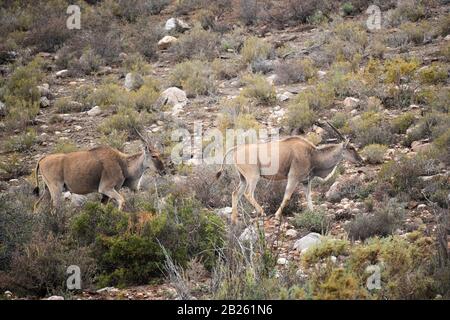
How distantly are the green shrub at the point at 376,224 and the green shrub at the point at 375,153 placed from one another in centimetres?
265

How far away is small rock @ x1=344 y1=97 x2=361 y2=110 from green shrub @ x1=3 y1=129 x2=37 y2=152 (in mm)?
7223

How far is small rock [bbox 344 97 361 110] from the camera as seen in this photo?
1507 centimetres

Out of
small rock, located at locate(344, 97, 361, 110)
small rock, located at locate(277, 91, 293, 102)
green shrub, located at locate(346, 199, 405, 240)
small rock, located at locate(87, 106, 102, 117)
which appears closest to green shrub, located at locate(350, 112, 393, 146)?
small rock, located at locate(344, 97, 361, 110)

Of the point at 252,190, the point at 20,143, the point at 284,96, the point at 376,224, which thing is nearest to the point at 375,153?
the point at 252,190

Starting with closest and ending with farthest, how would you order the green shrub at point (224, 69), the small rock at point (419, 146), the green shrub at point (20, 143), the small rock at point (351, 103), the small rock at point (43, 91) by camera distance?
1. the small rock at point (419, 146)
2. the small rock at point (351, 103)
3. the green shrub at point (20, 143)
4. the small rock at point (43, 91)
5. the green shrub at point (224, 69)

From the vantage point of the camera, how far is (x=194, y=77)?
17.5 meters

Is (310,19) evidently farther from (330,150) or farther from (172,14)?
(330,150)

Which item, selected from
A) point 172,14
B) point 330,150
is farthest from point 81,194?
point 172,14

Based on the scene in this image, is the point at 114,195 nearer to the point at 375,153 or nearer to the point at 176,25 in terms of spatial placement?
the point at 375,153

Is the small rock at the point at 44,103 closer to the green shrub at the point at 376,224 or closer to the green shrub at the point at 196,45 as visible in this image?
the green shrub at the point at 196,45

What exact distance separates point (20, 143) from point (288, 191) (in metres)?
7.19

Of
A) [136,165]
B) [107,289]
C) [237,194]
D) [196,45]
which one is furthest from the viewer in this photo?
[196,45]

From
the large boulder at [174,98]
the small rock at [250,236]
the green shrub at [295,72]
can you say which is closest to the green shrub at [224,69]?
the green shrub at [295,72]

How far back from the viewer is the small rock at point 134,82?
18.2 meters
